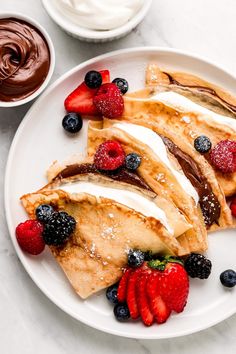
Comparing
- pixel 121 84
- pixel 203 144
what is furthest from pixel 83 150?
pixel 203 144

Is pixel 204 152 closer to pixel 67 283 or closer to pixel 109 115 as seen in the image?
pixel 109 115

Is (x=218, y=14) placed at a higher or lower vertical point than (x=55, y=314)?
higher

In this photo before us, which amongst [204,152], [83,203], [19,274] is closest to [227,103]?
[204,152]

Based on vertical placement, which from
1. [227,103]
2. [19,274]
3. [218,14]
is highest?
[218,14]

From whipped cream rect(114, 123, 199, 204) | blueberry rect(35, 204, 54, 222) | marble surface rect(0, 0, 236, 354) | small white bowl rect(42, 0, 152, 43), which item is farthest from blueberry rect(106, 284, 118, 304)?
small white bowl rect(42, 0, 152, 43)

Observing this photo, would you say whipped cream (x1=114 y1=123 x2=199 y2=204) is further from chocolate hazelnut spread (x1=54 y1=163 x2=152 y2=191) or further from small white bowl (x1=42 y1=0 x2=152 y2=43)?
small white bowl (x1=42 y1=0 x2=152 y2=43)

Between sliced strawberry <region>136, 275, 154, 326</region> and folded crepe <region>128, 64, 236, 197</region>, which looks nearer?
sliced strawberry <region>136, 275, 154, 326</region>

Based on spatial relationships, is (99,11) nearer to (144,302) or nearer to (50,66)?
(50,66)
